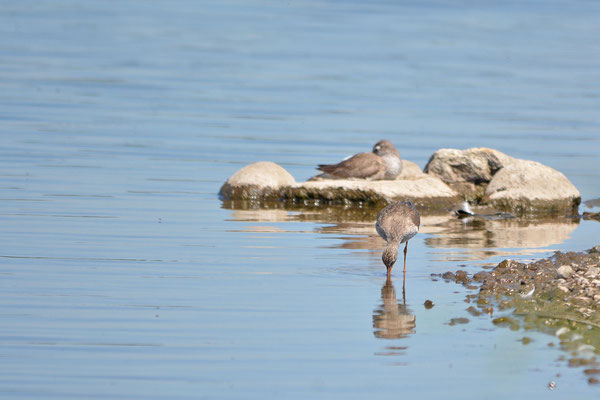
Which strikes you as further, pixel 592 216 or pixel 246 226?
pixel 592 216

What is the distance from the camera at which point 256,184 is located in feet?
64.3

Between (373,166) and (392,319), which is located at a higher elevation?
(373,166)

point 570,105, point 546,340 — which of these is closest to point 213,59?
point 570,105

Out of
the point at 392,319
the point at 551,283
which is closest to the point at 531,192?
the point at 551,283

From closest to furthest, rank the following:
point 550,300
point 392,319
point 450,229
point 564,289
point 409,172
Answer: point 392,319
point 550,300
point 564,289
point 450,229
point 409,172

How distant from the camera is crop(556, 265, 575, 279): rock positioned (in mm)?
11773

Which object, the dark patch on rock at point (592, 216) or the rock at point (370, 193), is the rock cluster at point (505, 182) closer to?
the dark patch on rock at point (592, 216)

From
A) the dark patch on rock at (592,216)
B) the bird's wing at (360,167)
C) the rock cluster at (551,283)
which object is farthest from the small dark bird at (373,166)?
the rock cluster at (551,283)

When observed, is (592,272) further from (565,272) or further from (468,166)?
(468,166)

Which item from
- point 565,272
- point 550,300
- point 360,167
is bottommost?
point 550,300

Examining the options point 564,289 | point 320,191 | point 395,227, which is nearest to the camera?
point 564,289

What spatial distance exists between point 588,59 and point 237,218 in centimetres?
3499

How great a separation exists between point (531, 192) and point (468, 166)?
5.34 feet

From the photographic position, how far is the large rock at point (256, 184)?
64.1 feet
